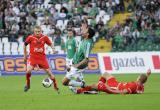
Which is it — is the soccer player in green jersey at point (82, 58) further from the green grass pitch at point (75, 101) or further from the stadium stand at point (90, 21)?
the stadium stand at point (90, 21)

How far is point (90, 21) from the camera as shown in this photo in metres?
39.8

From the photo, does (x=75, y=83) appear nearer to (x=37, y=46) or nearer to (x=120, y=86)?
(x=120, y=86)

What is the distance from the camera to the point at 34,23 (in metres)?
39.7

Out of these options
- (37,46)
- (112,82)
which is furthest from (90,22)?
(112,82)

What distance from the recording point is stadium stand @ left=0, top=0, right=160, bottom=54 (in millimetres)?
36875

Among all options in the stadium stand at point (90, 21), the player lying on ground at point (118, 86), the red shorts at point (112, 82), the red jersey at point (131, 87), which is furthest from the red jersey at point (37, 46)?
the stadium stand at point (90, 21)

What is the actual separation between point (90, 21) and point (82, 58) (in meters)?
18.6

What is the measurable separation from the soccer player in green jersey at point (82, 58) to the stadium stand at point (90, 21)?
14859 millimetres

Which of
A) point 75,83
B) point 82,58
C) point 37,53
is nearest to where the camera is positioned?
point 75,83

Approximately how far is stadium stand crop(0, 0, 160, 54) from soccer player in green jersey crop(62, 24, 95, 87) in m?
14.9

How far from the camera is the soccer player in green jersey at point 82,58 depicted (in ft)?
68.3

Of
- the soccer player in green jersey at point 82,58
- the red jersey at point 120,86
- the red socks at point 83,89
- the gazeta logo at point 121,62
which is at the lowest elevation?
the gazeta logo at point 121,62

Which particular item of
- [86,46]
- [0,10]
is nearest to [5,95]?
[86,46]

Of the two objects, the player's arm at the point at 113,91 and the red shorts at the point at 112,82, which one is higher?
the red shorts at the point at 112,82
